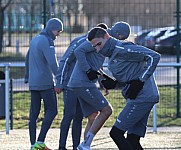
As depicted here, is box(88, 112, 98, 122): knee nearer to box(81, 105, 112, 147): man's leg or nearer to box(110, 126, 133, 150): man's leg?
box(81, 105, 112, 147): man's leg

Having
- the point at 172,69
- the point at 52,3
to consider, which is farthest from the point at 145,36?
the point at 52,3

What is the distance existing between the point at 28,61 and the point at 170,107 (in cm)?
527

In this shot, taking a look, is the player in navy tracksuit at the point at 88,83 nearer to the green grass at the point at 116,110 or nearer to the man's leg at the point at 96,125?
the man's leg at the point at 96,125

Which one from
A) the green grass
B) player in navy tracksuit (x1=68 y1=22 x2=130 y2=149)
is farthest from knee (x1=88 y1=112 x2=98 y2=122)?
the green grass

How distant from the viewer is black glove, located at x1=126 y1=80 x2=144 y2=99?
8945 millimetres

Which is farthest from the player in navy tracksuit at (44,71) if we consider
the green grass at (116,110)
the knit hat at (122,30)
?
the green grass at (116,110)

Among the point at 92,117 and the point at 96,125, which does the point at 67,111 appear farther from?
the point at 96,125

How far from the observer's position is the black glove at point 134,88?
29.3 feet

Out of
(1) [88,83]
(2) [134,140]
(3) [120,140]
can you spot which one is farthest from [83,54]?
(3) [120,140]

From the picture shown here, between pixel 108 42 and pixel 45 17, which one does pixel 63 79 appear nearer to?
pixel 108 42

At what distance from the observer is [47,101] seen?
1118 cm

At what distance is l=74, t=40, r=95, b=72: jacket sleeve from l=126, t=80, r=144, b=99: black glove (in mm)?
1342

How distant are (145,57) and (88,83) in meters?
1.60

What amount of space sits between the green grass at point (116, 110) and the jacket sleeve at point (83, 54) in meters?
4.41
